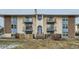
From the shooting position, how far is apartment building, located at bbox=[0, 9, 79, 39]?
1.96 metres

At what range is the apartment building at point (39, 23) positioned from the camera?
1.96 m

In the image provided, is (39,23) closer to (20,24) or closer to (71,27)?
(20,24)

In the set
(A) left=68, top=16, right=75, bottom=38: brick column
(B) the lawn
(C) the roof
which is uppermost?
(C) the roof

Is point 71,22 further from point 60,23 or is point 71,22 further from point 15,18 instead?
point 15,18

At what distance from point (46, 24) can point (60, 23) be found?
0.17 m

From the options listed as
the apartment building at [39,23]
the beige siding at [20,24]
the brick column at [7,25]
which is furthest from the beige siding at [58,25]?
the brick column at [7,25]

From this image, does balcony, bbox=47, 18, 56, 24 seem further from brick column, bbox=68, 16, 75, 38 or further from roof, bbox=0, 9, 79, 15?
brick column, bbox=68, 16, 75, 38

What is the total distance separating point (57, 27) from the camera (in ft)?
6.47

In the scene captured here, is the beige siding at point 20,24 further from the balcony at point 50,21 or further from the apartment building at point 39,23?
the balcony at point 50,21

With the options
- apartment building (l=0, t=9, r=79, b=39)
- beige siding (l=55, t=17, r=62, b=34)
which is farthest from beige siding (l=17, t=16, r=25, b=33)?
beige siding (l=55, t=17, r=62, b=34)
